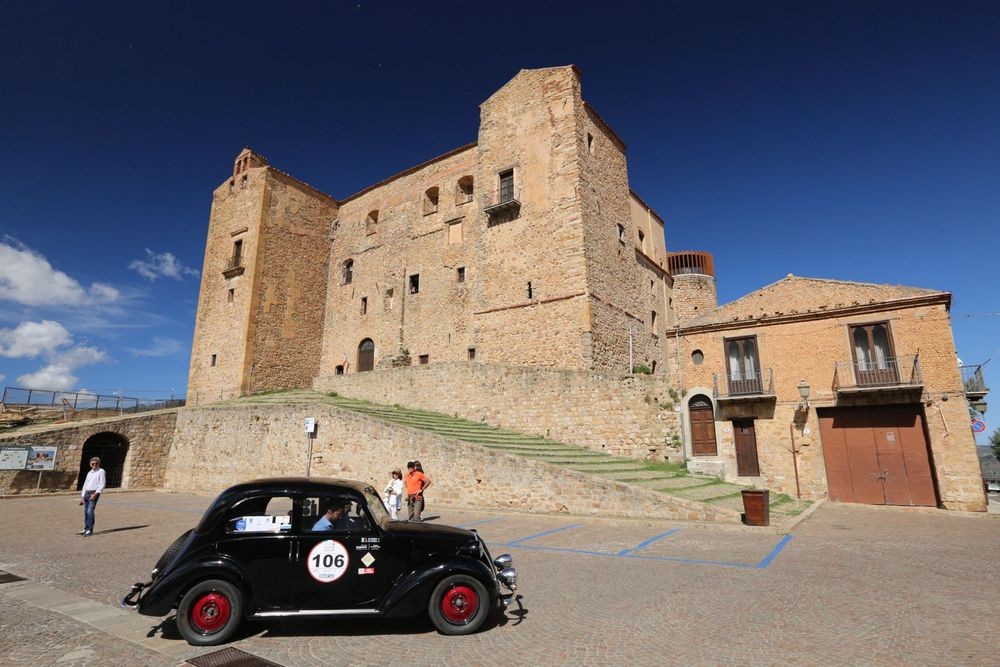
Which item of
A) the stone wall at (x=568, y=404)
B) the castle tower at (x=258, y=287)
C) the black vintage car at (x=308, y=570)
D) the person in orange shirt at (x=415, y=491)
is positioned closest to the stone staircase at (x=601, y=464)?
the stone wall at (x=568, y=404)

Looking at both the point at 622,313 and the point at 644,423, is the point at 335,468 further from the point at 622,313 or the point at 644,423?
A: the point at 622,313

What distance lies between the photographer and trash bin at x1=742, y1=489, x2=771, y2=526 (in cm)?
915

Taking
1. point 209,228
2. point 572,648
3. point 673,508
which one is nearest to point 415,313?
point 209,228

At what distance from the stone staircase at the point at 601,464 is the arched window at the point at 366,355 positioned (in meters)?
8.95

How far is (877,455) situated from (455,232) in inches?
751

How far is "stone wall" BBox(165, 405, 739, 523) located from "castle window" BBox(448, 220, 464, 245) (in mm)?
11792

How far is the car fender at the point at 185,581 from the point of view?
4.02 meters

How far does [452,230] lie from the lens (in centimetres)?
2506

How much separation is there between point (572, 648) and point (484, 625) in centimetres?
90

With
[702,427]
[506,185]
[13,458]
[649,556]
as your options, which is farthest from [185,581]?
[506,185]

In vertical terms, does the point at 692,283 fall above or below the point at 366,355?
above

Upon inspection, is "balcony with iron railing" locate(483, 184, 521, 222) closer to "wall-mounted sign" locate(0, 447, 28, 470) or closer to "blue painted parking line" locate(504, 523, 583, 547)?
"blue painted parking line" locate(504, 523, 583, 547)

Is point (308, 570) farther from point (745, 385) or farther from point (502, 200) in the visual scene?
point (502, 200)

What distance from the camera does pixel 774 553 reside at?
23.6 ft
